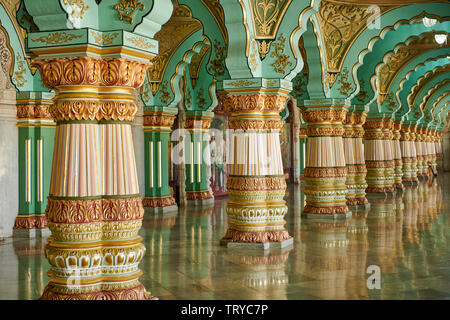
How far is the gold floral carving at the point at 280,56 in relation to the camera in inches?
302

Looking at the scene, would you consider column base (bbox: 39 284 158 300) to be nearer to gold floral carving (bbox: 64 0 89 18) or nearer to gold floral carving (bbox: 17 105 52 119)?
gold floral carving (bbox: 64 0 89 18)

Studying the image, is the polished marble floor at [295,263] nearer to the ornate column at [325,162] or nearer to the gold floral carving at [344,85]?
the ornate column at [325,162]

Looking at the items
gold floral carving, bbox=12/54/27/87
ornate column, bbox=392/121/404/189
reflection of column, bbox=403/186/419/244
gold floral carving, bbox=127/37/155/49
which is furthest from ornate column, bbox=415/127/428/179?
gold floral carving, bbox=127/37/155/49

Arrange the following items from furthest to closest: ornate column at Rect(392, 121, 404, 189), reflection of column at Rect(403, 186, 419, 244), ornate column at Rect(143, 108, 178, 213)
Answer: ornate column at Rect(392, 121, 404, 189)
ornate column at Rect(143, 108, 178, 213)
reflection of column at Rect(403, 186, 419, 244)

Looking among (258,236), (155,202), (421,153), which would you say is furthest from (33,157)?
(421,153)

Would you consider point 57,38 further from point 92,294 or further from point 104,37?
point 92,294

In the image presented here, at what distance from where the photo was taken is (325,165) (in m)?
10.9

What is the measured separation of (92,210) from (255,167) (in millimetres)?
3651

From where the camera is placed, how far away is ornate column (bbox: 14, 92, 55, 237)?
9.16 metres

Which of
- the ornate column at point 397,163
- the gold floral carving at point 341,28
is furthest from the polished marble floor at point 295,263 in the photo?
the ornate column at point 397,163

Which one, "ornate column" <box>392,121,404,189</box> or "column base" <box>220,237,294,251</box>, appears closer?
"column base" <box>220,237,294,251</box>

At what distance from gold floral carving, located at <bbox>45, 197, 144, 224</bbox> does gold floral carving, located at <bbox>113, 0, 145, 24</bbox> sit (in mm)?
1562

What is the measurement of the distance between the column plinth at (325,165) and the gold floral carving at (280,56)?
3.39 m
